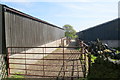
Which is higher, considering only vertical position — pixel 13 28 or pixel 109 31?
pixel 109 31

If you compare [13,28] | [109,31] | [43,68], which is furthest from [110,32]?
[13,28]

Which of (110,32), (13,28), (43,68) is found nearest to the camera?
(43,68)

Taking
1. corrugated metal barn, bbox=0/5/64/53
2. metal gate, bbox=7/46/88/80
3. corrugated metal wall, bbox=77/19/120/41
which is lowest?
metal gate, bbox=7/46/88/80

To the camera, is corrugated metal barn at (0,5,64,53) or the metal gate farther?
the metal gate

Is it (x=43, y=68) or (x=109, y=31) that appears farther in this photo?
(x=109, y=31)

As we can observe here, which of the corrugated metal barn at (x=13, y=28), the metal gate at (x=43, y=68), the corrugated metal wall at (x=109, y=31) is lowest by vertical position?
the metal gate at (x=43, y=68)

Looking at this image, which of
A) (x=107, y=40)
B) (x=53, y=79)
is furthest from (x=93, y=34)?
(x=53, y=79)

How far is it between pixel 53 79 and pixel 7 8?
13.2 feet

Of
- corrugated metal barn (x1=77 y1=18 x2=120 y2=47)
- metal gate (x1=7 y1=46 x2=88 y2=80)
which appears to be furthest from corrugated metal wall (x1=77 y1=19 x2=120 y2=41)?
metal gate (x1=7 y1=46 x2=88 y2=80)

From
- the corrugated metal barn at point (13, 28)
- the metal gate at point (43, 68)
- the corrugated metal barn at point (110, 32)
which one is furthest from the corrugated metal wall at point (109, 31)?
the corrugated metal barn at point (13, 28)

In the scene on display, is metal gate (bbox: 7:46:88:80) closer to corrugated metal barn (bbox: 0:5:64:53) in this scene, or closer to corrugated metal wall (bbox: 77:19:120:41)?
corrugated metal barn (bbox: 0:5:64:53)

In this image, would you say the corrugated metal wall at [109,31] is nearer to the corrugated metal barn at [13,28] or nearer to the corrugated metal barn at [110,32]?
the corrugated metal barn at [110,32]

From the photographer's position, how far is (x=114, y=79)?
3596mm

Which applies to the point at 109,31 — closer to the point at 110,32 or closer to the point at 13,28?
the point at 110,32
